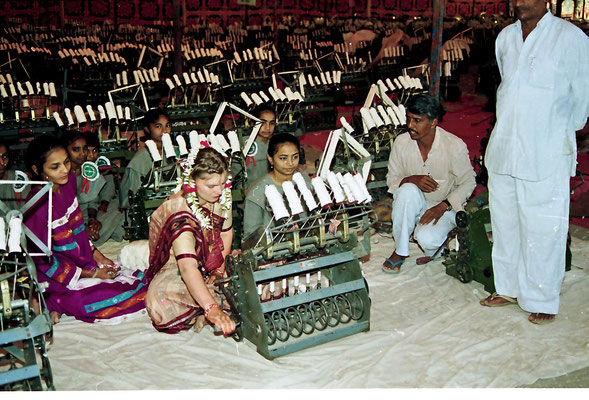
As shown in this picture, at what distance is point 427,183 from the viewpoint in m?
3.71

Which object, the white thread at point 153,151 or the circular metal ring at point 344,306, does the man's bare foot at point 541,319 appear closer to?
the circular metal ring at point 344,306

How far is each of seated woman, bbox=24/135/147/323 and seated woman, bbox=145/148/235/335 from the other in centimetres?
20

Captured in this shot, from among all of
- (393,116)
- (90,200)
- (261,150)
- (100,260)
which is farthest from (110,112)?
(393,116)

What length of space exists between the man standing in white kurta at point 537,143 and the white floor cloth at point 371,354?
239 millimetres

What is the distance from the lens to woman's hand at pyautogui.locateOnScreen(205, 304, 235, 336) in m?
2.56

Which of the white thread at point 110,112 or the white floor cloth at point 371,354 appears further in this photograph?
the white thread at point 110,112

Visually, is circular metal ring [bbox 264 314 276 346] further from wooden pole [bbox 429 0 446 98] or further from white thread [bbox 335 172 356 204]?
wooden pole [bbox 429 0 446 98]

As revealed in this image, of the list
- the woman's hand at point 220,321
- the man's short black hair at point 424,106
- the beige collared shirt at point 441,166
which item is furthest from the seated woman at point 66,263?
the man's short black hair at point 424,106

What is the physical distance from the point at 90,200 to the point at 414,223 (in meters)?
2.30

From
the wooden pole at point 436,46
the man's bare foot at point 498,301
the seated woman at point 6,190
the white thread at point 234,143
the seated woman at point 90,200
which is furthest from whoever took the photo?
the wooden pole at point 436,46

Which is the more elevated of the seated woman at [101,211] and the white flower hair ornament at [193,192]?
the white flower hair ornament at [193,192]

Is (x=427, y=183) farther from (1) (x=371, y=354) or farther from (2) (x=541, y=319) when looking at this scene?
(1) (x=371, y=354)

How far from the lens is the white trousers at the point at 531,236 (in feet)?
9.28

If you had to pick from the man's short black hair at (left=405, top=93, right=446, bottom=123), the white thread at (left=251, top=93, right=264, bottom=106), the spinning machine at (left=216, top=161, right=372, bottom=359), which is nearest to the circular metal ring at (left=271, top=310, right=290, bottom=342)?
the spinning machine at (left=216, top=161, right=372, bottom=359)
